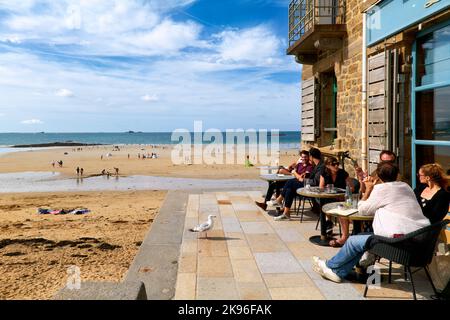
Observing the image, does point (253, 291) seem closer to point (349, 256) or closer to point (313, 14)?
point (349, 256)

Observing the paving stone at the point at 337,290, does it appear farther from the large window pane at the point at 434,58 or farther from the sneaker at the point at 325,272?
the large window pane at the point at 434,58

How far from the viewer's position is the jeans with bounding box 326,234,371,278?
3.62 m

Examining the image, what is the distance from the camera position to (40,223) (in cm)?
839

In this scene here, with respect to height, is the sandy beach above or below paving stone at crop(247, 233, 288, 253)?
below

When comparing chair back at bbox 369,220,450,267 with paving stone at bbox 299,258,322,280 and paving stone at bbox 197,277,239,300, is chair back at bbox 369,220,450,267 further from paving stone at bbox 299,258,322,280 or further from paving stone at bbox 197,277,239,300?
paving stone at bbox 197,277,239,300

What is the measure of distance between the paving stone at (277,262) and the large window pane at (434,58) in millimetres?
2982

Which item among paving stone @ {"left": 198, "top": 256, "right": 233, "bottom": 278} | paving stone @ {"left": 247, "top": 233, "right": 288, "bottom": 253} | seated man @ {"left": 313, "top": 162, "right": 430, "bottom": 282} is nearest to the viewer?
seated man @ {"left": 313, "top": 162, "right": 430, "bottom": 282}

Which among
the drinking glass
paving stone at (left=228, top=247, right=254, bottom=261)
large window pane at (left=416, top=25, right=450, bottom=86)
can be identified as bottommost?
paving stone at (left=228, top=247, right=254, bottom=261)

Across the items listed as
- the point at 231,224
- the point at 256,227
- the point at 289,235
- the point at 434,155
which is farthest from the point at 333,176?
the point at 231,224

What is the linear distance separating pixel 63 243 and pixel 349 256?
483 centimetres

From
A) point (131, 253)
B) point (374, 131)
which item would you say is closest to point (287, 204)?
point (374, 131)

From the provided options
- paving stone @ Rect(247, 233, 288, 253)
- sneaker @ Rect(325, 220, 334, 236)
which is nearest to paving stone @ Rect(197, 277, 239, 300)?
paving stone @ Rect(247, 233, 288, 253)

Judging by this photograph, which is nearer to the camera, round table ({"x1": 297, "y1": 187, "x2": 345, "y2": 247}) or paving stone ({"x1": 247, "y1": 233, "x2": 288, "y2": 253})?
paving stone ({"x1": 247, "y1": 233, "x2": 288, "y2": 253})

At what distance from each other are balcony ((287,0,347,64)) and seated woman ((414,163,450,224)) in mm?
4532
